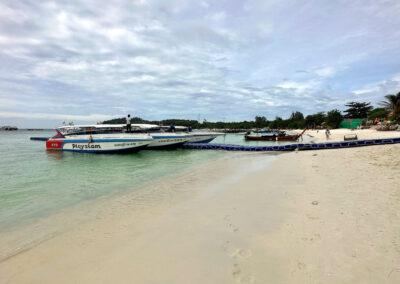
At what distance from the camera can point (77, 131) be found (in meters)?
27.0

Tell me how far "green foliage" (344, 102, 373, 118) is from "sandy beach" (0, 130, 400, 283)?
90.3 meters

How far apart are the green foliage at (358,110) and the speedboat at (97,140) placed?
8605 centimetres

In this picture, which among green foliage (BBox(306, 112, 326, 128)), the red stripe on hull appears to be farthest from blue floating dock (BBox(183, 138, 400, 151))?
green foliage (BBox(306, 112, 326, 128))

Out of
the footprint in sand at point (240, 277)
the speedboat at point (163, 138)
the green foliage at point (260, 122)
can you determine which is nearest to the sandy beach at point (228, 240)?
the footprint in sand at point (240, 277)

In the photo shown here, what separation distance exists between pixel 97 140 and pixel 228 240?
24.2m

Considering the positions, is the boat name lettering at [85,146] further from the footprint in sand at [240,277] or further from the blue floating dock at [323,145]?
the footprint in sand at [240,277]

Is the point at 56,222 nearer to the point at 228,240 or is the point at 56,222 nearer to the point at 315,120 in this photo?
the point at 228,240

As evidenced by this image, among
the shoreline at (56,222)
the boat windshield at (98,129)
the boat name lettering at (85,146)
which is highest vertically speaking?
the boat windshield at (98,129)

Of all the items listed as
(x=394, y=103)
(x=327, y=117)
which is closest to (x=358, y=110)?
(x=327, y=117)

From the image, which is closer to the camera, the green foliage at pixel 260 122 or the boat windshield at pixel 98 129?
the boat windshield at pixel 98 129

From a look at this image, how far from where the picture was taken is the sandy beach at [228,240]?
129 inches

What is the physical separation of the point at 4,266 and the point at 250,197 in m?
6.41

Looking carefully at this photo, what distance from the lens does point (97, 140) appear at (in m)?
24.7

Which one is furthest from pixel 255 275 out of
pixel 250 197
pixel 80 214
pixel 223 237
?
pixel 80 214
